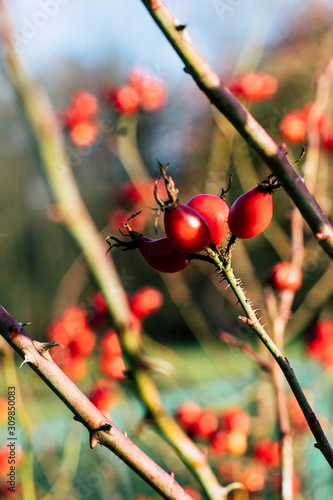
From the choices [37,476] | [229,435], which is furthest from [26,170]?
[229,435]

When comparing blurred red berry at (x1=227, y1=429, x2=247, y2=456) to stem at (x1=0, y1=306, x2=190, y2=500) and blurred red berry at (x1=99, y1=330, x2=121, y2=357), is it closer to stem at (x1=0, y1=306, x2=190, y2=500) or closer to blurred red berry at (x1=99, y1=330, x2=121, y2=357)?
blurred red berry at (x1=99, y1=330, x2=121, y2=357)

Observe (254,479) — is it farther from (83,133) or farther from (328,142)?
(83,133)

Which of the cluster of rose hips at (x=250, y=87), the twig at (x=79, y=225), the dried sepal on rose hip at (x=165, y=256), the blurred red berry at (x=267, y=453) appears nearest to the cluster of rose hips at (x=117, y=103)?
the cluster of rose hips at (x=250, y=87)

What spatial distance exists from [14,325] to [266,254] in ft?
19.0

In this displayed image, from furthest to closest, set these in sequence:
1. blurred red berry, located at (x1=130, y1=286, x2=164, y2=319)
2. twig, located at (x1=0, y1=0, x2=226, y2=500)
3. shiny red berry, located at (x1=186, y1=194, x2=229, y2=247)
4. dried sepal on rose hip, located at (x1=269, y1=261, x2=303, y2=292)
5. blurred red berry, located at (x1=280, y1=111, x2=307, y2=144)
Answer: blurred red berry, located at (x1=280, y1=111, x2=307, y2=144) → blurred red berry, located at (x1=130, y1=286, x2=164, y2=319) → dried sepal on rose hip, located at (x1=269, y1=261, x2=303, y2=292) → twig, located at (x1=0, y1=0, x2=226, y2=500) → shiny red berry, located at (x1=186, y1=194, x2=229, y2=247)

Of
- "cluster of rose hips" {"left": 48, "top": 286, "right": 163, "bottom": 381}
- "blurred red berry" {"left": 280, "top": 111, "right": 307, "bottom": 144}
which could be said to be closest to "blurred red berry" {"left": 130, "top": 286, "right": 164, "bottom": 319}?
"cluster of rose hips" {"left": 48, "top": 286, "right": 163, "bottom": 381}

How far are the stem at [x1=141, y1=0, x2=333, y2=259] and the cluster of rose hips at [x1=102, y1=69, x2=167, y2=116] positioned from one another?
1.07m

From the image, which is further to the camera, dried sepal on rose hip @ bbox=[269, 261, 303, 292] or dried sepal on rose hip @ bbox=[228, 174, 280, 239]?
dried sepal on rose hip @ bbox=[269, 261, 303, 292]

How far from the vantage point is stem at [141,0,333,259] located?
11.4 inches

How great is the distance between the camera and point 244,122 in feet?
0.95

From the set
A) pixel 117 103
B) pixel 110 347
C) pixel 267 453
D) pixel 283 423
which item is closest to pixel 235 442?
pixel 267 453

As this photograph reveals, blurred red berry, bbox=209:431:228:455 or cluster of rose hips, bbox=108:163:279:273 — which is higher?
cluster of rose hips, bbox=108:163:279:273

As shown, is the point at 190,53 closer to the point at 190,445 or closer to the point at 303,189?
the point at 303,189

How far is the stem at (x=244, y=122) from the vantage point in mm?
289
